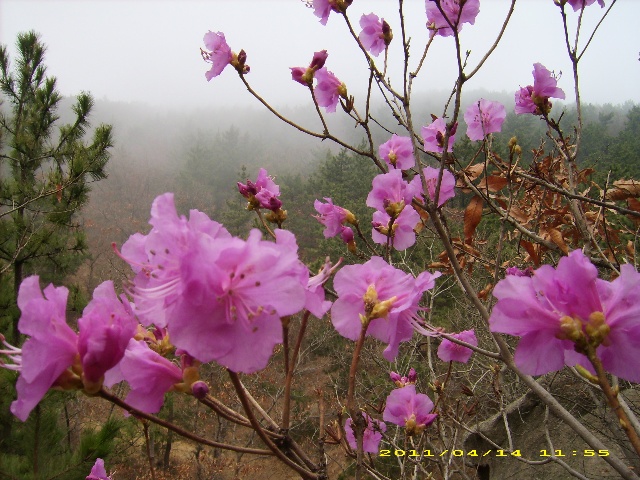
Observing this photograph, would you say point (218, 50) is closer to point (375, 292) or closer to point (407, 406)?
point (375, 292)

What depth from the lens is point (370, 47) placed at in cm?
187

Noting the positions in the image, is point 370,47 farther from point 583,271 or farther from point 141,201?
point 141,201

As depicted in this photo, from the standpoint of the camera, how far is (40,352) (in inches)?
24.3

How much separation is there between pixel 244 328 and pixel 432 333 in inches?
22.6

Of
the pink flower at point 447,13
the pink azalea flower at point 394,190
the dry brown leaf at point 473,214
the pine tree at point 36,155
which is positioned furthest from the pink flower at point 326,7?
the pine tree at point 36,155

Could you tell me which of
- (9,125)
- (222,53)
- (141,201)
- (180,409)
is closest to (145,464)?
(180,409)

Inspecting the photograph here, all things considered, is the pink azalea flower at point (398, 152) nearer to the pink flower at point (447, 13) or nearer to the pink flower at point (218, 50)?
the pink flower at point (447, 13)

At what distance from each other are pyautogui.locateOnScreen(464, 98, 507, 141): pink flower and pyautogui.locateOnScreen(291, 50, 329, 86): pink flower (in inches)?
32.5

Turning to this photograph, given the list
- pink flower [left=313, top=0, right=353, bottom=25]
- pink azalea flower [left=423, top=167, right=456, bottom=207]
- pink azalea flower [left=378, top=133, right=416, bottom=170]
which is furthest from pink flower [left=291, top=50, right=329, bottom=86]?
pink azalea flower [left=423, top=167, right=456, bottom=207]

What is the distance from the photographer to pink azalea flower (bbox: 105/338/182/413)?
699 millimetres

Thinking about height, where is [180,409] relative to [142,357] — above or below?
below

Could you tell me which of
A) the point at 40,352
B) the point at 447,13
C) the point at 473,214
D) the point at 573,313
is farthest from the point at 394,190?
the point at 40,352

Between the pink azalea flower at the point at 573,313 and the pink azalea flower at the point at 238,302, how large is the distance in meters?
0.36

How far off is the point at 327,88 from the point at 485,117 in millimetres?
866
